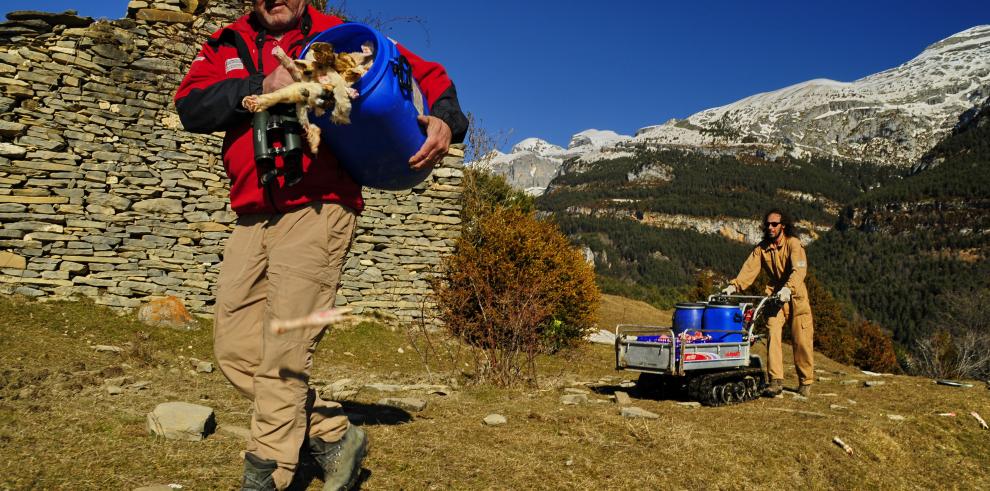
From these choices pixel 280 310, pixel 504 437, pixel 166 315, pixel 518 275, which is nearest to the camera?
pixel 280 310

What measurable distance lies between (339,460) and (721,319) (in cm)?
508

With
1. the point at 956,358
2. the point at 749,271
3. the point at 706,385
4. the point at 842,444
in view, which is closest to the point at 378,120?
the point at 842,444

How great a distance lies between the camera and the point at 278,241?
2.46 m

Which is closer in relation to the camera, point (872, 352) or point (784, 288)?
point (784, 288)

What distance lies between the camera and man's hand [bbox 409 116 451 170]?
239cm

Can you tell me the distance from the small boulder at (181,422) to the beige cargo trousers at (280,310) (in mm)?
1143

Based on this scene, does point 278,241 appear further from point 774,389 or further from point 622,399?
point 774,389

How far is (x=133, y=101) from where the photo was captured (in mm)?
8766

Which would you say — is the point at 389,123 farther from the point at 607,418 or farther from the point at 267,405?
the point at 607,418

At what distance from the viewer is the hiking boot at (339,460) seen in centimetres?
262

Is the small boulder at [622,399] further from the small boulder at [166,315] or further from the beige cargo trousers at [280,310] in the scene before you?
the small boulder at [166,315]

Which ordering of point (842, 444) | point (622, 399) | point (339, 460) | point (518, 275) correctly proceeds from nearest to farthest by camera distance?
point (339, 460)
point (842, 444)
point (622, 399)
point (518, 275)

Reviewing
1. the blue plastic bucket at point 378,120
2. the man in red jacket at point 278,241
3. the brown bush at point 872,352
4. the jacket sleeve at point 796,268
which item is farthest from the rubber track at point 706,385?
the brown bush at point 872,352

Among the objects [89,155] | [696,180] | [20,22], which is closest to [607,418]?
[89,155]
